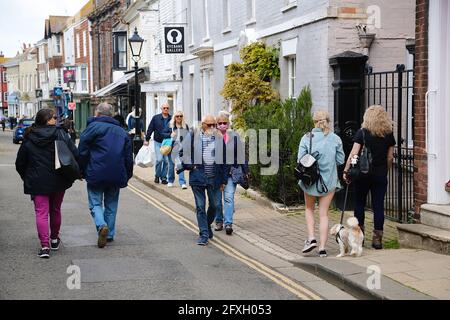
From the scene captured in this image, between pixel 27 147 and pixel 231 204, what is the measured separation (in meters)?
3.19

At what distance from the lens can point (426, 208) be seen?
9.41 metres

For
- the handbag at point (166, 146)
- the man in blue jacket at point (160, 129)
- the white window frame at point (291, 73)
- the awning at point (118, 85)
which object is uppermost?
the awning at point (118, 85)

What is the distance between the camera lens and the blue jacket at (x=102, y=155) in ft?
31.1

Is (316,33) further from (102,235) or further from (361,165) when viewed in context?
(102,235)

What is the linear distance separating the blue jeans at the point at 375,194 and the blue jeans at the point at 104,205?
10.9 feet

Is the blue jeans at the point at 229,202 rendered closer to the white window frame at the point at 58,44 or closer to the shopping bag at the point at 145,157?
the shopping bag at the point at 145,157

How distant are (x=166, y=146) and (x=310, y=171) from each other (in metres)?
7.61

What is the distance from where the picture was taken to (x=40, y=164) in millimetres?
9016

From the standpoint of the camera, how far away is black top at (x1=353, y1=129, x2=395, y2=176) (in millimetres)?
8984

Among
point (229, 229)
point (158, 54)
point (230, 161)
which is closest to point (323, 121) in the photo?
point (230, 161)

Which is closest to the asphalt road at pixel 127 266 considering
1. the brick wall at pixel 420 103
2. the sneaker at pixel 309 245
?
the sneaker at pixel 309 245

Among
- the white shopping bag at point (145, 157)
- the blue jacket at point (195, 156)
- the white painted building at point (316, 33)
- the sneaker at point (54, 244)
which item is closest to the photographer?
the sneaker at point (54, 244)
